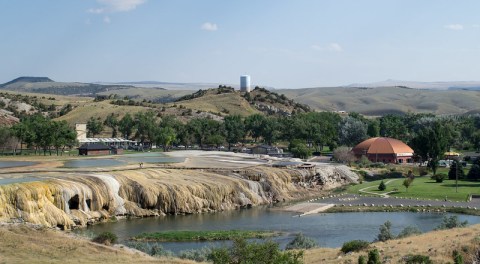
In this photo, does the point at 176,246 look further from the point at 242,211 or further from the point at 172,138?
the point at 172,138

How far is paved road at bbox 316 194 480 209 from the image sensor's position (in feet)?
248

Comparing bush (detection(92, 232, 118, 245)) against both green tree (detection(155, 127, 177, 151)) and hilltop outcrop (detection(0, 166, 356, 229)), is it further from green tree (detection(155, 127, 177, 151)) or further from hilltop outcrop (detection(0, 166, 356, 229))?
green tree (detection(155, 127, 177, 151))

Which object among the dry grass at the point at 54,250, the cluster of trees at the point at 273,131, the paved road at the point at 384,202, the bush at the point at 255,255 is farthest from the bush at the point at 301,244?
the cluster of trees at the point at 273,131

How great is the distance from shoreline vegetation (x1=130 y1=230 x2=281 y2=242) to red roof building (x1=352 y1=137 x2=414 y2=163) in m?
66.5

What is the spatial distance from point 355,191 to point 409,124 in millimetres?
86205

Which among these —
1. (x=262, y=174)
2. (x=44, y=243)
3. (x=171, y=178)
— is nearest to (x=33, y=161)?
(x=171, y=178)

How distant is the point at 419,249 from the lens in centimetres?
4150

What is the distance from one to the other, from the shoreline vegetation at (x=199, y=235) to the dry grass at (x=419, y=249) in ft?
43.1

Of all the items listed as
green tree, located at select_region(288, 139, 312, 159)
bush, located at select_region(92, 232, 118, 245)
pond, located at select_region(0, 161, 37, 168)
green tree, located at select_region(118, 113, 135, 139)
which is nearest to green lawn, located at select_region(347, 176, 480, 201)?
green tree, located at select_region(288, 139, 312, 159)

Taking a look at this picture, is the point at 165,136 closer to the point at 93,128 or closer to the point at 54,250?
the point at 93,128

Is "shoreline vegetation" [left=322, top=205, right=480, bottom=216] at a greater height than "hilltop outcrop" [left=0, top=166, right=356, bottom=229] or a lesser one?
lesser

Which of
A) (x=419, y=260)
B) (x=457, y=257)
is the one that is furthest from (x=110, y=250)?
(x=457, y=257)

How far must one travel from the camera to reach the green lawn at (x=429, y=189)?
81.4 m

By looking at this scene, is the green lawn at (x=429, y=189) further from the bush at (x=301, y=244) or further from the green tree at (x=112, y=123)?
the green tree at (x=112, y=123)
